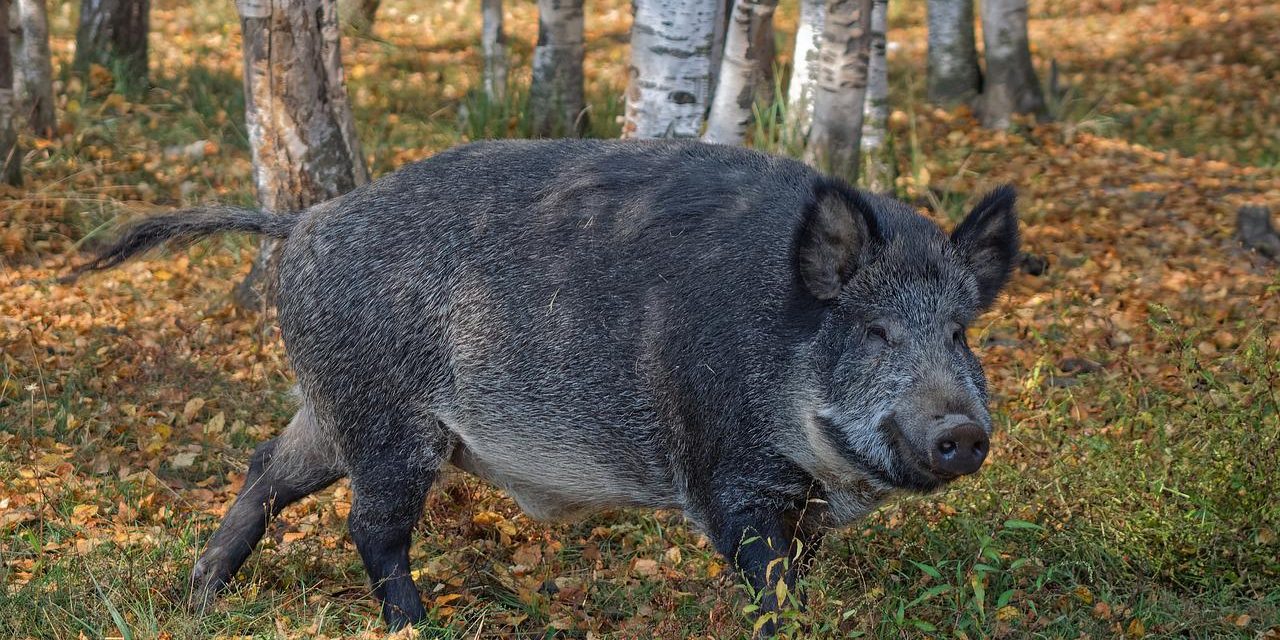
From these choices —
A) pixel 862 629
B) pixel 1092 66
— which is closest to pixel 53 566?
pixel 862 629

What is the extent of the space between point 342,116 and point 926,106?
6.39 meters

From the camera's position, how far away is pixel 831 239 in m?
3.87

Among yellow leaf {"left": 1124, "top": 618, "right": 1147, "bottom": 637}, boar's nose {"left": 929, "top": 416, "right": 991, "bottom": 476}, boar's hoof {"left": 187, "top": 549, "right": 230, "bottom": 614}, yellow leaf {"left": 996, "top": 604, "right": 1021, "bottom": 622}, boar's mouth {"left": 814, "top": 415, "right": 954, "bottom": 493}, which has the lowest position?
boar's hoof {"left": 187, "top": 549, "right": 230, "bottom": 614}

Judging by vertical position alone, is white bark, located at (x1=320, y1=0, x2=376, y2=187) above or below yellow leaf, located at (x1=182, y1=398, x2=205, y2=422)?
above

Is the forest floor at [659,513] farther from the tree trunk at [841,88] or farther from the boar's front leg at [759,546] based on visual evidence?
the tree trunk at [841,88]

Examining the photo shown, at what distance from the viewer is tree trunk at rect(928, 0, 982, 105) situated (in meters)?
11.6

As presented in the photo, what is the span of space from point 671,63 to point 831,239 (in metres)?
3.46

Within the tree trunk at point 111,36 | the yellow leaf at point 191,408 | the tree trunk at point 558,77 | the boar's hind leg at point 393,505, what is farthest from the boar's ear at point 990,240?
the tree trunk at point 111,36

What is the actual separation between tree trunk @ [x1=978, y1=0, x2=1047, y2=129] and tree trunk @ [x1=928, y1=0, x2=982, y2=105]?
385 mm

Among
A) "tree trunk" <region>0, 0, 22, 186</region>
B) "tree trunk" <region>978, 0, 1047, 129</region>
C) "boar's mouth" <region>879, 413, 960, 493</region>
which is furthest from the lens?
"tree trunk" <region>978, 0, 1047, 129</region>

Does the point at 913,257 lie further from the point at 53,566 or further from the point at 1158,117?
the point at 1158,117

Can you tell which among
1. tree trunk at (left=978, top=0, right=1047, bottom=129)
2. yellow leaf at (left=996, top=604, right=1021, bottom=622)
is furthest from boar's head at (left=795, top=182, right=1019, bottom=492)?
tree trunk at (left=978, top=0, right=1047, bottom=129)

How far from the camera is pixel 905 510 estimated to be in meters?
4.89

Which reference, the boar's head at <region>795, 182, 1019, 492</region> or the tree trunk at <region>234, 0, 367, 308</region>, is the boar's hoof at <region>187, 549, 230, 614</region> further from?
the tree trunk at <region>234, 0, 367, 308</region>
